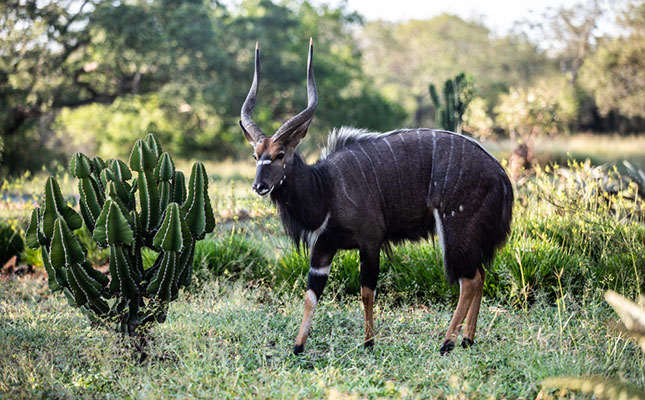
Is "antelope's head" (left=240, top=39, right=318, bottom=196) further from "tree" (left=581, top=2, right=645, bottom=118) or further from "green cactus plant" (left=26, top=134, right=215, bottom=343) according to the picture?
"tree" (left=581, top=2, right=645, bottom=118)

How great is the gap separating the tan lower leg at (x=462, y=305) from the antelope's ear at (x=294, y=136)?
4.71ft

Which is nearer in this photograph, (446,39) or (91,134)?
(91,134)

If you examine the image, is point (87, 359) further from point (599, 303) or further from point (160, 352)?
point (599, 303)

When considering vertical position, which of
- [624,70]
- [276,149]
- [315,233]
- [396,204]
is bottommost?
[315,233]

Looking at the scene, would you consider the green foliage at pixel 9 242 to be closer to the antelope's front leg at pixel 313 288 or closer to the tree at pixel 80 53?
the antelope's front leg at pixel 313 288

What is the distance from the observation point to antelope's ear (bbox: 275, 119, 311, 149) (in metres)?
3.59

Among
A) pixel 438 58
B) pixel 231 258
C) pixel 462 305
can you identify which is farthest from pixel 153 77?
pixel 438 58

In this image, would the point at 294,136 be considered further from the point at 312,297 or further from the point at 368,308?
the point at 368,308

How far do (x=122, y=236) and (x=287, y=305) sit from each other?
166 centimetres

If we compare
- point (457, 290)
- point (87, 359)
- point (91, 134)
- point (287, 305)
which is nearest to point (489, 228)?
point (457, 290)

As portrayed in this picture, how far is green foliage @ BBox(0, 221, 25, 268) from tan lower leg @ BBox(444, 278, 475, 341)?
538cm

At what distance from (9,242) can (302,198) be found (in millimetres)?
4788

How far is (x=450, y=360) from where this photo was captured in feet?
11.6

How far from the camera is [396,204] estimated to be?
385 centimetres
